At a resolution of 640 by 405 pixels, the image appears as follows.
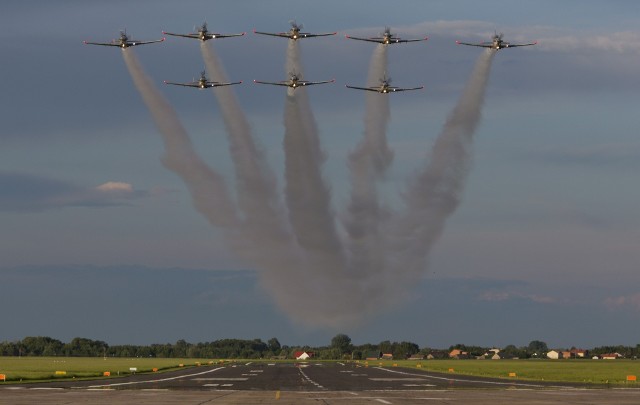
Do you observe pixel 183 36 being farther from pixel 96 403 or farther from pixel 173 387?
pixel 96 403

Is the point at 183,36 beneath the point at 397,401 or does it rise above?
above

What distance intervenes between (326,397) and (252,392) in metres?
10.5

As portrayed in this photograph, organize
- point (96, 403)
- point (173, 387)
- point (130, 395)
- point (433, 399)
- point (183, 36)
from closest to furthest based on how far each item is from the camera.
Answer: point (96, 403) → point (433, 399) → point (130, 395) → point (173, 387) → point (183, 36)

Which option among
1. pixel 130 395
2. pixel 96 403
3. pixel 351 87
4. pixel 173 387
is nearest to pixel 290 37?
pixel 351 87

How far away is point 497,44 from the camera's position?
118 m

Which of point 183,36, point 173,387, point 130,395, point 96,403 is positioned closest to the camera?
point 96,403

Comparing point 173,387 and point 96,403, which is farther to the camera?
point 173,387

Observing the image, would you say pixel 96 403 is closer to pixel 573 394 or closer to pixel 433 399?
pixel 433 399

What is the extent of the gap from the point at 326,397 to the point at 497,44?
2361 inches

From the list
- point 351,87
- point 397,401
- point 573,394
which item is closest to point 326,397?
point 397,401

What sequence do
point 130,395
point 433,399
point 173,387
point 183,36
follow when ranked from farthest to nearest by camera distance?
1. point 183,36
2. point 173,387
3. point 130,395
4. point 433,399

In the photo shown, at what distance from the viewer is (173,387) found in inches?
3644

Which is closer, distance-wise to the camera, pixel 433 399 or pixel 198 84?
pixel 433 399

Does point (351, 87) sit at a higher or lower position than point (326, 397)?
higher
